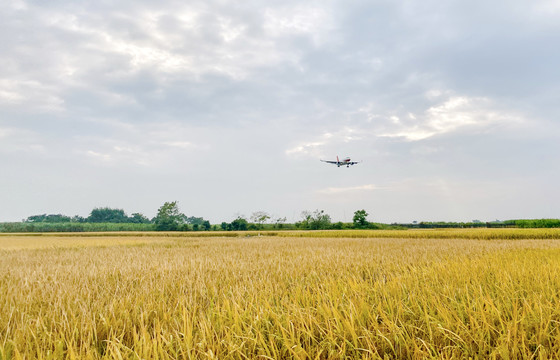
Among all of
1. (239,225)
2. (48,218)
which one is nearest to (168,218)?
(239,225)

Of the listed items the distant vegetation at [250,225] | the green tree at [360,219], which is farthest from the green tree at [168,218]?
the green tree at [360,219]

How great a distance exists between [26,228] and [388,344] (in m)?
83.8

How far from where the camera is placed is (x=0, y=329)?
106 inches

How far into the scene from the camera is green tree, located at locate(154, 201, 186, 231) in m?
67.4

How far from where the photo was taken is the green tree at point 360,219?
2222 inches

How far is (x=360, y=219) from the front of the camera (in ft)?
189

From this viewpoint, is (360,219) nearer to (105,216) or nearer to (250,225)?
(250,225)

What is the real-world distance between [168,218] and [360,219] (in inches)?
1729

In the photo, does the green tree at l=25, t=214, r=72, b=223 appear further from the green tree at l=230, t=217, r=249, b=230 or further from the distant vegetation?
the green tree at l=230, t=217, r=249, b=230

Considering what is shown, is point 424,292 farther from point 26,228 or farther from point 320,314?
point 26,228

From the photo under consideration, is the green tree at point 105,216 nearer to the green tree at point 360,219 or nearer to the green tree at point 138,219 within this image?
the green tree at point 138,219

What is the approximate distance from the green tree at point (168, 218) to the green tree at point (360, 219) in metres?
38.5

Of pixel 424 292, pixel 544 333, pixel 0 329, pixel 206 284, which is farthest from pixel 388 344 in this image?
pixel 0 329

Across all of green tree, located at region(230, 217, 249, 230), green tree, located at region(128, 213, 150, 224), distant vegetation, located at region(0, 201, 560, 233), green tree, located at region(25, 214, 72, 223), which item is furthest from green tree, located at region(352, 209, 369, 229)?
green tree, located at region(25, 214, 72, 223)
